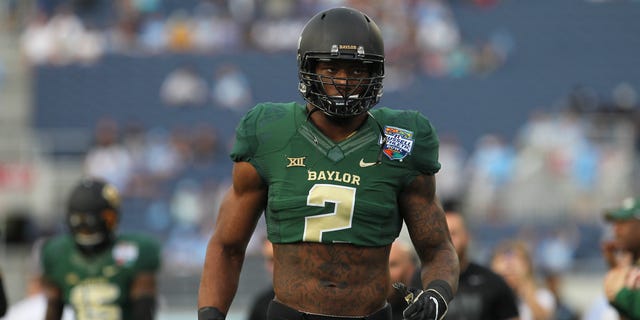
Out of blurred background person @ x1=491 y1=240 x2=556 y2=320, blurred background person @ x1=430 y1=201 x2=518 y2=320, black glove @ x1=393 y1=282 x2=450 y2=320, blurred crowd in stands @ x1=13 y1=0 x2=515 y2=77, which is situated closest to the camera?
black glove @ x1=393 y1=282 x2=450 y2=320

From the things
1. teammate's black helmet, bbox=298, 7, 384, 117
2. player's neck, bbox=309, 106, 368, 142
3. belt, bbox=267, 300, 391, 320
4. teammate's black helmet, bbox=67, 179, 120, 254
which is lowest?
teammate's black helmet, bbox=67, 179, 120, 254

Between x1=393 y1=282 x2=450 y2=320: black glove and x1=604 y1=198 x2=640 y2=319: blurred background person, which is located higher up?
x1=393 y1=282 x2=450 y2=320: black glove

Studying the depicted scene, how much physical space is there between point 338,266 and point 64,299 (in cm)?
335

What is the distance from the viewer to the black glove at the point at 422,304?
14.4 feet

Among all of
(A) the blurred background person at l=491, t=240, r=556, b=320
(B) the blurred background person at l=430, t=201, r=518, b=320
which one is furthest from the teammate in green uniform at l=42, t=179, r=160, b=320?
(A) the blurred background person at l=491, t=240, r=556, b=320

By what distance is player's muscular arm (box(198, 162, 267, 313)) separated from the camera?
187 inches

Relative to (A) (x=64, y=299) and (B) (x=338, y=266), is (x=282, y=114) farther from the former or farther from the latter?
(A) (x=64, y=299)

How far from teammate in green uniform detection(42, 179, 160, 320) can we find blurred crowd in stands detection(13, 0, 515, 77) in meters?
14.1

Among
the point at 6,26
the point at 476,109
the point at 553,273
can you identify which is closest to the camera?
the point at 553,273

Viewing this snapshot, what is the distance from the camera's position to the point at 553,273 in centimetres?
Result: 1332

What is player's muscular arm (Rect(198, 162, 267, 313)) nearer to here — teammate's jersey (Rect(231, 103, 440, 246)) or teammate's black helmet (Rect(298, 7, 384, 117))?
teammate's jersey (Rect(231, 103, 440, 246))

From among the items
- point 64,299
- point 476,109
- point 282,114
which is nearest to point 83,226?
point 64,299

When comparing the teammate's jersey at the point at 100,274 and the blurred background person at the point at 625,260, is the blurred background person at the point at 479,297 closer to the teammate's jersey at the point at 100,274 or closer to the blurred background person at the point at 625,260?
the blurred background person at the point at 625,260

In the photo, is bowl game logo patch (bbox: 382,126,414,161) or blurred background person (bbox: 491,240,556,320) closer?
bowl game logo patch (bbox: 382,126,414,161)
